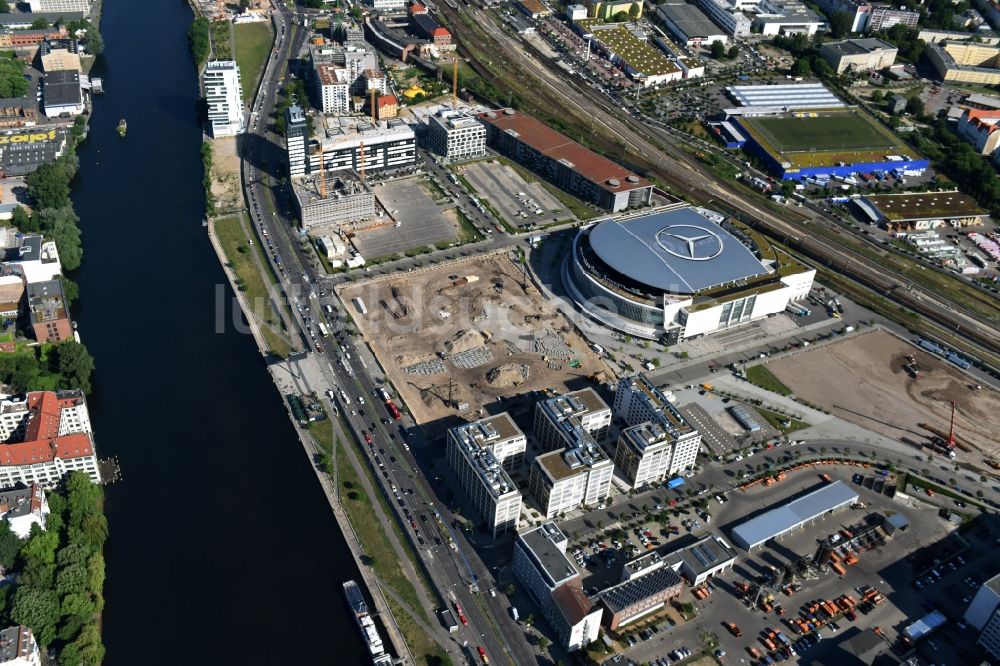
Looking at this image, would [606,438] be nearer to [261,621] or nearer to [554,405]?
[554,405]

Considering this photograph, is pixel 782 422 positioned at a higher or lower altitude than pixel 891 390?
lower

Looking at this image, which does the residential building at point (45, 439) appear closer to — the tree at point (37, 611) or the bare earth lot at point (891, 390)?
the tree at point (37, 611)

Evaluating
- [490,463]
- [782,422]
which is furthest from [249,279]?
[782,422]

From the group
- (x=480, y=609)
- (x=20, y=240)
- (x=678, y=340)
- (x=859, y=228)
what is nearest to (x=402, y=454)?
(x=480, y=609)

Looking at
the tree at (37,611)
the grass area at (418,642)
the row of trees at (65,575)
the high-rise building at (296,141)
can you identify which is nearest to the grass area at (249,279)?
the high-rise building at (296,141)

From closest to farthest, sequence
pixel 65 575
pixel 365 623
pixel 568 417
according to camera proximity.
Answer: pixel 65 575, pixel 365 623, pixel 568 417

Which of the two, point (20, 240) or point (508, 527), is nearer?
point (508, 527)

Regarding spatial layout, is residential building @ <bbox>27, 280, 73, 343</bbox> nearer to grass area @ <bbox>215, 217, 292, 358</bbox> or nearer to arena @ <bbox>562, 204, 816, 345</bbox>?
grass area @ <bbox>215, 217, 292, 358</bbox>

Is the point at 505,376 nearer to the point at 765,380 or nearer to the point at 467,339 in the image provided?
the point at 467,339
